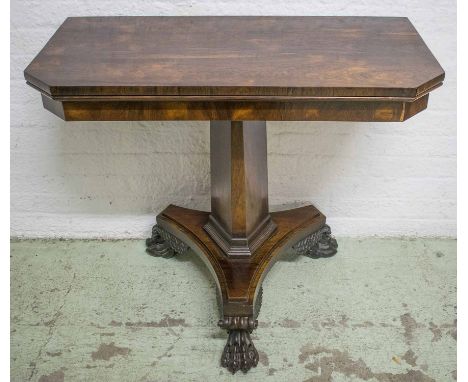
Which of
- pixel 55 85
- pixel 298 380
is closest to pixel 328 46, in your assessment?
pixel 55 85

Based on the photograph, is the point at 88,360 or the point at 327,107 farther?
the point at 88,360

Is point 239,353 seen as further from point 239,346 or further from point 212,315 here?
point 212,315

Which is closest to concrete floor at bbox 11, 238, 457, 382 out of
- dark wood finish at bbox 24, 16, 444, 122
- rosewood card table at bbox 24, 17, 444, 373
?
rosewood card table at bbox 24, 17, 444, 373

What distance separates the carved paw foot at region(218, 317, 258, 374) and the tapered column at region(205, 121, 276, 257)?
0.25 metres

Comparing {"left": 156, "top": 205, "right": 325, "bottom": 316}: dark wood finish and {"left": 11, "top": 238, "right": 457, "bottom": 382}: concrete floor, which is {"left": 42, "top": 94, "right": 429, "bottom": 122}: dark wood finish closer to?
{"left": 156, "top": 205, "right": 325, "bottom": 316}: dark wood finish

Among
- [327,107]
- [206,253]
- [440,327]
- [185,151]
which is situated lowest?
A: [440,327]

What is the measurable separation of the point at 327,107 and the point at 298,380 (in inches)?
29.6

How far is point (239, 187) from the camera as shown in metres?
1.69

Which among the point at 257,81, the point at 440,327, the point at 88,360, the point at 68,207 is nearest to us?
the point at 257,81

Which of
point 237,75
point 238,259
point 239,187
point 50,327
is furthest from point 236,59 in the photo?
point 50,327

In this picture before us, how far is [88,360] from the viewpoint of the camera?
1.58 meters

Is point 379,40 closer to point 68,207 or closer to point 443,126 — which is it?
point 443,126

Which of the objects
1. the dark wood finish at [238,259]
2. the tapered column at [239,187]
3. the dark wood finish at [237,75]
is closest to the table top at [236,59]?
the dark wood finish at [237,75]

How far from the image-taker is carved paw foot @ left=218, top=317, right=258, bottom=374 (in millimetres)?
1542
